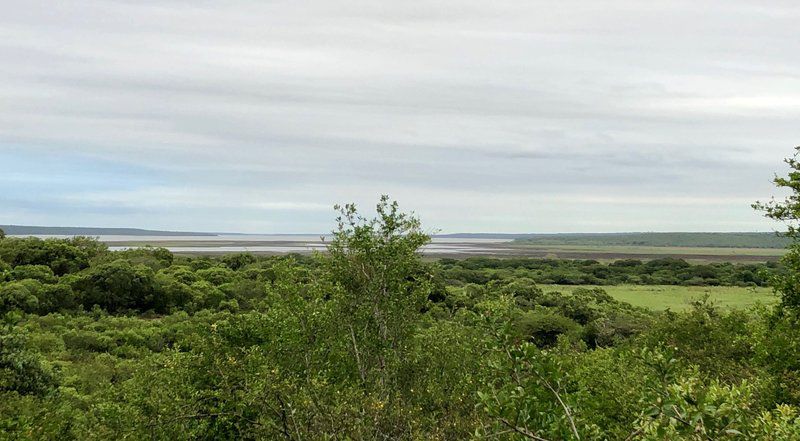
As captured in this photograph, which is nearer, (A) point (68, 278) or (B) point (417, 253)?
(B) point (417, 253)

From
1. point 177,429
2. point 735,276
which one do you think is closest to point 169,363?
point 177,429

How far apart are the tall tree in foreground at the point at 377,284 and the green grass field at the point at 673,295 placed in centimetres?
7581

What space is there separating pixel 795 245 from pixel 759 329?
5.52m

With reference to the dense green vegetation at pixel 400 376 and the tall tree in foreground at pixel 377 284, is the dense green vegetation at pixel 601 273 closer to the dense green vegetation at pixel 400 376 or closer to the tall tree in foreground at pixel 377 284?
the dense green vegetation at pixel 400 376

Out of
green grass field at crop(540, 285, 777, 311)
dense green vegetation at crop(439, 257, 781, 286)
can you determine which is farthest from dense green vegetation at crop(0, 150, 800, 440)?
dense green vegetation at crop(439, 257, 781, 286)

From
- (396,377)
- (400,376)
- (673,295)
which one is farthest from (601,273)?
(396,377)

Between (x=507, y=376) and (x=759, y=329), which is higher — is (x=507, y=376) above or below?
above

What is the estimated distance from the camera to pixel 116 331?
177 feet

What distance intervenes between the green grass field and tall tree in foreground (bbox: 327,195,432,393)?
7581 cm

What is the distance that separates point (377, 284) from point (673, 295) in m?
102

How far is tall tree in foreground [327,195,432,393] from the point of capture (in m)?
17.4

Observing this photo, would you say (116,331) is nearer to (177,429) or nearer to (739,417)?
(177,429)

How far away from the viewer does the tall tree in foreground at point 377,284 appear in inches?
685

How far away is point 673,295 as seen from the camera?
349ft
